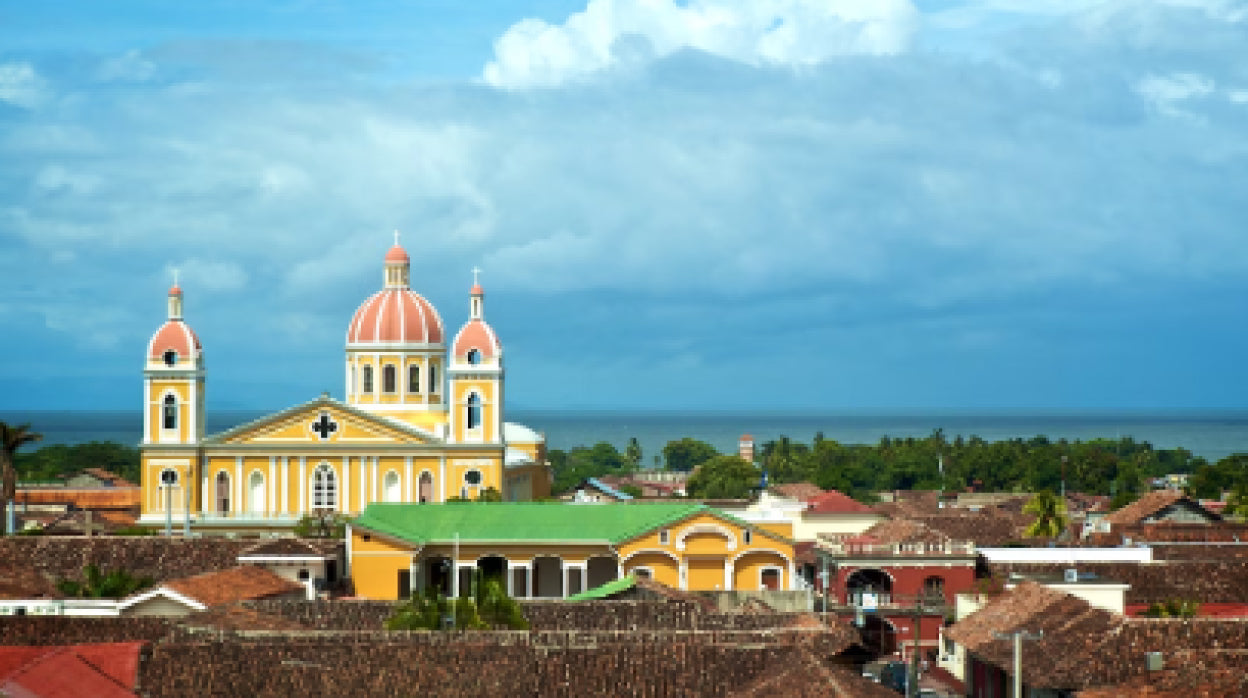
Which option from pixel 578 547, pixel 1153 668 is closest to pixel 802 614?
pixel 1153 668

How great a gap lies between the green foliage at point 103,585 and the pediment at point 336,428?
1145 inches

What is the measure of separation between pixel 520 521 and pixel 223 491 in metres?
21.1

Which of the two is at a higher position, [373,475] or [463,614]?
[373,475]

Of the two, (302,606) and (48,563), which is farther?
(48,563)

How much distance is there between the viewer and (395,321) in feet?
309

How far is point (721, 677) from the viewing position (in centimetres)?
4178

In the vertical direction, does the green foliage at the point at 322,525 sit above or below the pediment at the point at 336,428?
below

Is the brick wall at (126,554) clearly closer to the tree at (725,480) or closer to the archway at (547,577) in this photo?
the archway at (547,577)

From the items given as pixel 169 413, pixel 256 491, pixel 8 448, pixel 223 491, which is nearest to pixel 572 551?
pixel 256 491

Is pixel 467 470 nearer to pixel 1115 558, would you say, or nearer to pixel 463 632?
pixel 1115 558

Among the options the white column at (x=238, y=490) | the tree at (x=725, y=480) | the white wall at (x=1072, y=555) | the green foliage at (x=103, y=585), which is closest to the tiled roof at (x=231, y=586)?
the green foliage at (x=103, y=585)

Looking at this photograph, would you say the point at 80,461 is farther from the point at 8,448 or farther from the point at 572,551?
the point at 572,551

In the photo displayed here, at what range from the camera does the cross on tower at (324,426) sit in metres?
90.8

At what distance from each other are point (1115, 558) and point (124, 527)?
39.9 m
